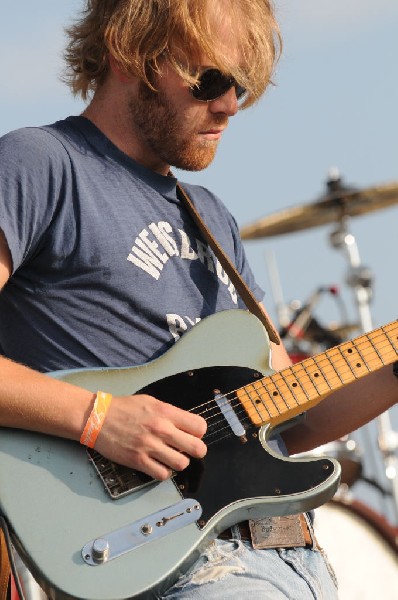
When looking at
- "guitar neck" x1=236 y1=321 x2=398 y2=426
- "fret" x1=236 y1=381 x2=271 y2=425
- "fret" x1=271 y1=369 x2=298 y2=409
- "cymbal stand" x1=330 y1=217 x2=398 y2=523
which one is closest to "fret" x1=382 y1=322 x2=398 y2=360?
"guitar neck" x1=236 y1=321 x2=398 y2=426

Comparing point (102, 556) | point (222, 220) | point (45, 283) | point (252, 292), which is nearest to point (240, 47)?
point (222, 220)

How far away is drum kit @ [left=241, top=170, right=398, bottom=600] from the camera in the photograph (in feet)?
18.1

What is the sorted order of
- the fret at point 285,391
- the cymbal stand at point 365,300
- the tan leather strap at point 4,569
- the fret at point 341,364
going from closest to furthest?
1. the tan leather strap at point 4,569
2. the fret at point 285,391
3. the fret at point 341,364
4. the cymbal stand at point 365,300

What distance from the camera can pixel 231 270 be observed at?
2.98 metres

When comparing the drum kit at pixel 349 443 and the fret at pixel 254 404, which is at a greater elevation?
the fret at pixel 254 404

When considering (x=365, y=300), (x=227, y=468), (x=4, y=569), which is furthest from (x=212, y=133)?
(x=365, y=300)

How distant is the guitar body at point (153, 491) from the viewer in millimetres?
2312

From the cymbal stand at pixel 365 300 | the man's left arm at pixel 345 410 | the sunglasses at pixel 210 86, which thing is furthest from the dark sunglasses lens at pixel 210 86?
the cymbal stand at pixel 365 300

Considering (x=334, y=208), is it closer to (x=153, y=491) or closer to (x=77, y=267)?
(x=77, y=267)

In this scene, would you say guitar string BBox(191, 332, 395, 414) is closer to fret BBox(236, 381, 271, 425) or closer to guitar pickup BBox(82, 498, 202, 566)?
fret BBox(236, 381, 271, 425)

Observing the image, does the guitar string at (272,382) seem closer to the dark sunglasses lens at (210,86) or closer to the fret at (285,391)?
the fret at (285,391)

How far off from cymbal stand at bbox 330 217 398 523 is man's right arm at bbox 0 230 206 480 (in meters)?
5.06

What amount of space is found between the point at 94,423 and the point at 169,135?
902mm

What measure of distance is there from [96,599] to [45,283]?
79cm
